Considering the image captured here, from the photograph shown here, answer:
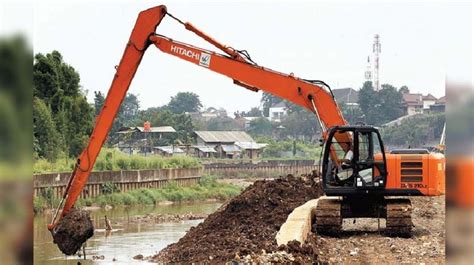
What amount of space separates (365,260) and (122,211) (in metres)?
26.9

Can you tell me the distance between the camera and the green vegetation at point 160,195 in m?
40.6

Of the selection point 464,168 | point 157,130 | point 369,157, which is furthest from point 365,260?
point 157,130

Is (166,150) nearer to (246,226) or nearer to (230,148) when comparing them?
(230,148)

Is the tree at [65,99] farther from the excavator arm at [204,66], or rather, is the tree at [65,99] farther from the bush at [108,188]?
the excavator arm at [204,66]

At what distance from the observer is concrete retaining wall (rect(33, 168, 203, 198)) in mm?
38169

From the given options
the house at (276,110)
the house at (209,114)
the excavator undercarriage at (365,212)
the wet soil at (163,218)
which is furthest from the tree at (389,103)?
the excavator undercarriage at (365,212)

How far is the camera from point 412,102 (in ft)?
334

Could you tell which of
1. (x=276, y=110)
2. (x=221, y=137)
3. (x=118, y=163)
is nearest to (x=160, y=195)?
(x=118, y=163)

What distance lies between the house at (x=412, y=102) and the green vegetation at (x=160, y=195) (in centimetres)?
4126

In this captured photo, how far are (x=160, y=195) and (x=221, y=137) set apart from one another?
196 ft

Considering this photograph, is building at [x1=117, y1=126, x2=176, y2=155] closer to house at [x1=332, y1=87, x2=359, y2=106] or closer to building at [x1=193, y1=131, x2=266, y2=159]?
building at [x1=193, y1=131, x2=266, y2=159]

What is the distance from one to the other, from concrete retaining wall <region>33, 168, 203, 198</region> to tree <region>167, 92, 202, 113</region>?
3544 inches

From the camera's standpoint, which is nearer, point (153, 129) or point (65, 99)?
point (65, 99)

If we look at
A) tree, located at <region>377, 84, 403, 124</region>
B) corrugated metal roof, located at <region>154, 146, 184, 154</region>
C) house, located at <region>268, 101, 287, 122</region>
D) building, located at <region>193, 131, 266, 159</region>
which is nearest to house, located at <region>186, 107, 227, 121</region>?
house, located at <region>268, 101, 287, 122</region>
